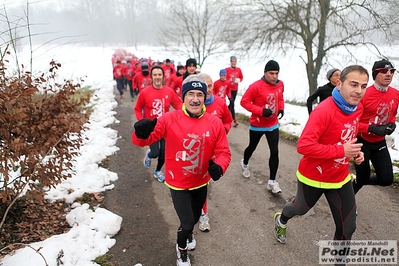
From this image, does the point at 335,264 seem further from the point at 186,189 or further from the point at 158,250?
the point at 158,250

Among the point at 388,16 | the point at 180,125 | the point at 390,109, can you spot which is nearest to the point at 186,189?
the point at 180,125

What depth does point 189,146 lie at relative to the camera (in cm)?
299

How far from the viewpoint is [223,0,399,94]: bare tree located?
34.6 feet

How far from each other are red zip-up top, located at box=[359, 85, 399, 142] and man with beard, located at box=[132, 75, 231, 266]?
1990 mm

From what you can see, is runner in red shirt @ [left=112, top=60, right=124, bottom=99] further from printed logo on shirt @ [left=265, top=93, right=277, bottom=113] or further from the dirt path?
printed logo on shirt @ [left=265, top=93, right=277, bottom=113]

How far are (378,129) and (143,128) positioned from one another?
2744mm

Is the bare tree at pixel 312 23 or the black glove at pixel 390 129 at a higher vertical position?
the bare tree at pixel 312 23

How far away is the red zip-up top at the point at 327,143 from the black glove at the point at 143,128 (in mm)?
1428

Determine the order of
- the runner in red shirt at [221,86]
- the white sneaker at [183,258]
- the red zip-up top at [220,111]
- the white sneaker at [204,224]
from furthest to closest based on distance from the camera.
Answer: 1. the runner in red shirt at [221,86]
2. the red zip-up top at [220,111]
3. the white sneaker at [204,224]
4. the white sneaker at [183,258]

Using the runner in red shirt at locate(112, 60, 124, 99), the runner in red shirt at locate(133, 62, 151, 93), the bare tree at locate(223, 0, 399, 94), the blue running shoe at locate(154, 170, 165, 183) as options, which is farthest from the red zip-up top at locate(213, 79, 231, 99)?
the runner in red shirt at locate(112, 60, 124, 99)

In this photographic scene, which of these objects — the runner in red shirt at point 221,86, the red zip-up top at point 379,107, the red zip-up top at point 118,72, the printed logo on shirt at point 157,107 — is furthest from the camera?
the red zip-up top at point 118,72

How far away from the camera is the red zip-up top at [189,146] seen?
9.75 feet

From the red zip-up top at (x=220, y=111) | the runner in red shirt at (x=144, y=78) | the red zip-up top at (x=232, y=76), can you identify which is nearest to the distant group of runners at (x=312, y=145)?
the red zip-up top at (x=220, y=111)

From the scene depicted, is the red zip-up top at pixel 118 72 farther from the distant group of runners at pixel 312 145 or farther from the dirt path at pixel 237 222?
the distant group of runners at pixel 312 145
